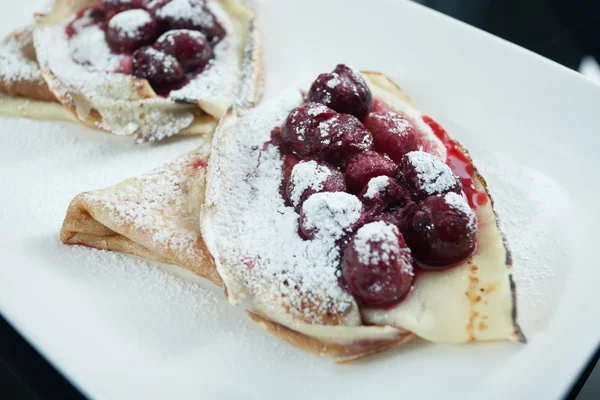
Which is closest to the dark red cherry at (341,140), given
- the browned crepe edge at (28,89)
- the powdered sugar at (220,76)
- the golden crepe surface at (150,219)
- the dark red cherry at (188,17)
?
the golden crepe surface at (150,219)

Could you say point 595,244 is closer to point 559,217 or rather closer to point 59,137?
point 559,217

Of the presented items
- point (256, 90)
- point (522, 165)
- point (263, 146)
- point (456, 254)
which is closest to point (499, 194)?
point (522, 165)

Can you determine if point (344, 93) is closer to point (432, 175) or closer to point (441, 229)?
point (432, 175)

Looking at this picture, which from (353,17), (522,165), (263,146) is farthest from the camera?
(353,17)

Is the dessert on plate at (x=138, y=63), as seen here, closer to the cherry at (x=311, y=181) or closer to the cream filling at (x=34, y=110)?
the cream filling at (x=34, y=110)

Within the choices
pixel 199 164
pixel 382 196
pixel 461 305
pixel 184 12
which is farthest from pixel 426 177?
pixel 184 12

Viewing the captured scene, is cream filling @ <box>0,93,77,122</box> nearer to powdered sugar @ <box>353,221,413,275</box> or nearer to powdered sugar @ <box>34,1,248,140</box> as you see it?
powdered sugar @ <box>34,1,248,140</box>
